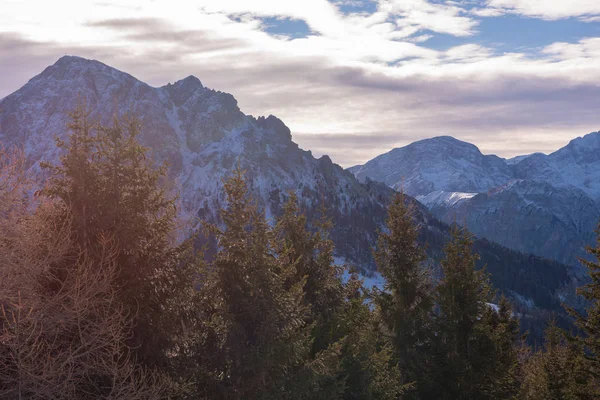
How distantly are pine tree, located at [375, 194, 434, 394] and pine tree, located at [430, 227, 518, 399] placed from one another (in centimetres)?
87

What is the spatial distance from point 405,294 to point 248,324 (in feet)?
43.2

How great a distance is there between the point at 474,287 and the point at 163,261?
16.6 meters

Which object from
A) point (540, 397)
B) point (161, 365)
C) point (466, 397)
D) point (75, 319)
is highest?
point (75, 319)

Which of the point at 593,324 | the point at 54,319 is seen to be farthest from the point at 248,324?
the point at 593,324

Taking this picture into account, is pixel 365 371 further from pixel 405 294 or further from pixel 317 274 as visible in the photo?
pixel 405 294

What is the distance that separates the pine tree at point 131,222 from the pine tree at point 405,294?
45.6ft

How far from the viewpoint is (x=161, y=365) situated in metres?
17.6

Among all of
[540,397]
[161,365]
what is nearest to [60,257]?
[161,365]

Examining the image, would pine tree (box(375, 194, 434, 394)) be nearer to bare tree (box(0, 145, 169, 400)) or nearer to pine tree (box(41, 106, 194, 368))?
pine tree (box(41, 106, 194, 368))

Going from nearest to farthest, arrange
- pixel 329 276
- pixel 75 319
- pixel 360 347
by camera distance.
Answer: pixel 75 319 < pixel 360 347 < pixel 329 276

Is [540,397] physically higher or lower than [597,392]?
lower

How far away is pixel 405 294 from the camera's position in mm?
29719

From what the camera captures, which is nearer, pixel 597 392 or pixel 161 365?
pixel 161 365

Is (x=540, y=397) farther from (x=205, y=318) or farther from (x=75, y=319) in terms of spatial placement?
(x=75, y=319)
